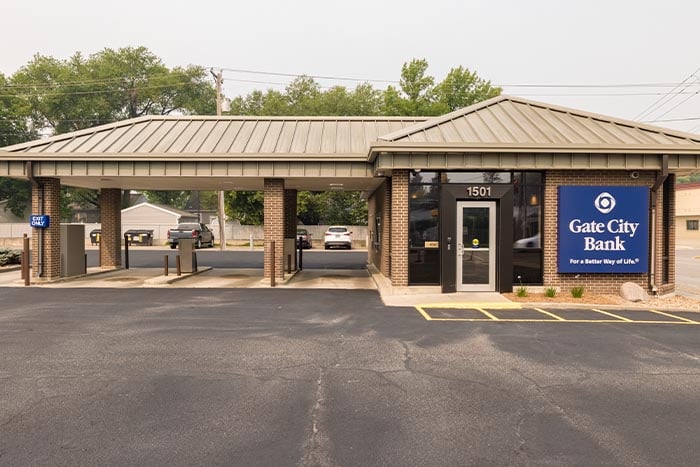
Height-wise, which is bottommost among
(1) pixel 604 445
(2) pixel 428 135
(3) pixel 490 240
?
(1) pixel 604 445

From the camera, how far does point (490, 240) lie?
13.1 metres

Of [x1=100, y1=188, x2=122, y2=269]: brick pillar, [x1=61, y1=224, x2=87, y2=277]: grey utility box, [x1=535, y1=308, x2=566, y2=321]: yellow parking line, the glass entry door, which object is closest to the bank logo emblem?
the glass entry door

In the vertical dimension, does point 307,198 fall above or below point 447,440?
above

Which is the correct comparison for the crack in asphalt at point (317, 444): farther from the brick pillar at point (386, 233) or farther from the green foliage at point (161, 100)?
the green foliage at point (161, 100)

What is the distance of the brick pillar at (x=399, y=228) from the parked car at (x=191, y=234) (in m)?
24.6

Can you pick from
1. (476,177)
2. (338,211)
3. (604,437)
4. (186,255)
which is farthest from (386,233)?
(338,211)

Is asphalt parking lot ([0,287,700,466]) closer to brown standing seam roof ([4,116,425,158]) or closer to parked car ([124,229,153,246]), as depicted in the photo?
brown standing seam roof ([4,116,425,158])

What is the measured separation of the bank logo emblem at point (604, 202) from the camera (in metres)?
12.9

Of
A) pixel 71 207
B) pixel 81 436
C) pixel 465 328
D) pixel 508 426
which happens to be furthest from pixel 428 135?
pixel 71 207

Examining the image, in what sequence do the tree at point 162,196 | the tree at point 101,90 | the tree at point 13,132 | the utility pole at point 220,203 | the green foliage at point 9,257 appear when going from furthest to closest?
the tree at point 162,196 < the tree at point 101,90 < the tree at point 13,132 < the utility pole at point 220,203 < the green foliage at point 9,257

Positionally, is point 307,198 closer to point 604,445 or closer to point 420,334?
point 420,334

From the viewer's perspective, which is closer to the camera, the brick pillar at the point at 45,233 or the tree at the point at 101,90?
the brick pillar at the point at 45,233

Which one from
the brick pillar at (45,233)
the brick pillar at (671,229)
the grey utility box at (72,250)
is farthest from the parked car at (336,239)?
the brick pillar at (671,229)

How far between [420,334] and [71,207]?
64287mm
